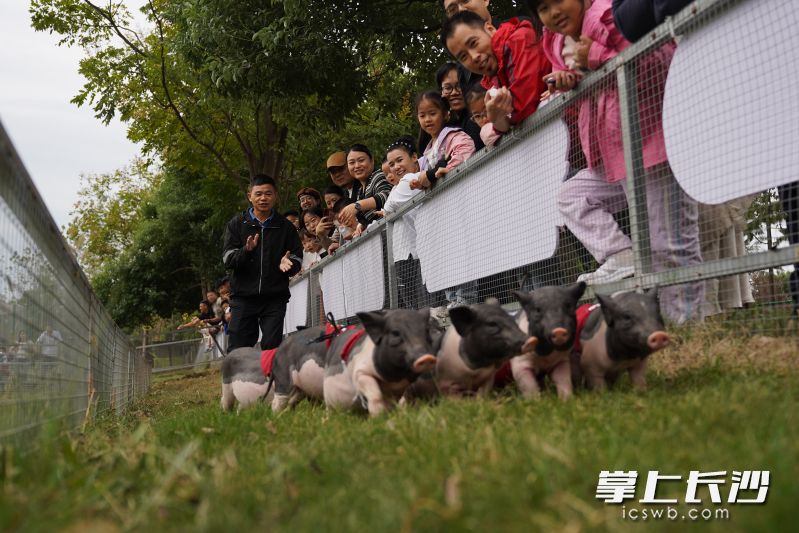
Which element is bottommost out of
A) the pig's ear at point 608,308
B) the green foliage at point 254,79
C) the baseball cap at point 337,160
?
the pig's ear at point 608,308

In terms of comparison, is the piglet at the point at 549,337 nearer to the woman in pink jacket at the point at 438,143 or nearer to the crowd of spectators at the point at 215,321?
the woman in pink jacket at the point at 438,143

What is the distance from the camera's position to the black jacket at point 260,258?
353 inches

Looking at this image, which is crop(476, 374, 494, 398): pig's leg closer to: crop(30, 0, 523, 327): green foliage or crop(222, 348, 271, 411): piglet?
crop(222, 348, 271, 411): piglet

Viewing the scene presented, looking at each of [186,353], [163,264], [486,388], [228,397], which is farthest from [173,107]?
[163,264]

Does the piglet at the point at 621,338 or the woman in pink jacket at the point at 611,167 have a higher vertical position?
the woman in pink jacket at the point at 611,167

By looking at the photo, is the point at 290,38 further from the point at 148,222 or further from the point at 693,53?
the point at 148,222

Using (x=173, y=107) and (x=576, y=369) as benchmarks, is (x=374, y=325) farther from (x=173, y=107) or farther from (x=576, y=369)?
(x=173, y=107)

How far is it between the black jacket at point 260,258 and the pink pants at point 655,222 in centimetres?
438

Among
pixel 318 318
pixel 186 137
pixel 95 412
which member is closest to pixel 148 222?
pixel 186 137

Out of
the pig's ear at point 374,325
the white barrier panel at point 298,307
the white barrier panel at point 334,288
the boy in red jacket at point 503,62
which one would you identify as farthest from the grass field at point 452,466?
the white barrier panel at point 298,307

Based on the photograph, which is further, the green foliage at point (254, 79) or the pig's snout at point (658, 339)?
the green foliage at point (254, 79)

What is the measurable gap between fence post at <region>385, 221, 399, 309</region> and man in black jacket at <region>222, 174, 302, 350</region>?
1.23m

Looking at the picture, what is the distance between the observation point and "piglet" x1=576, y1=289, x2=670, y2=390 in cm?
386

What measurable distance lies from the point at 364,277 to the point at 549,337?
16.8 ft
